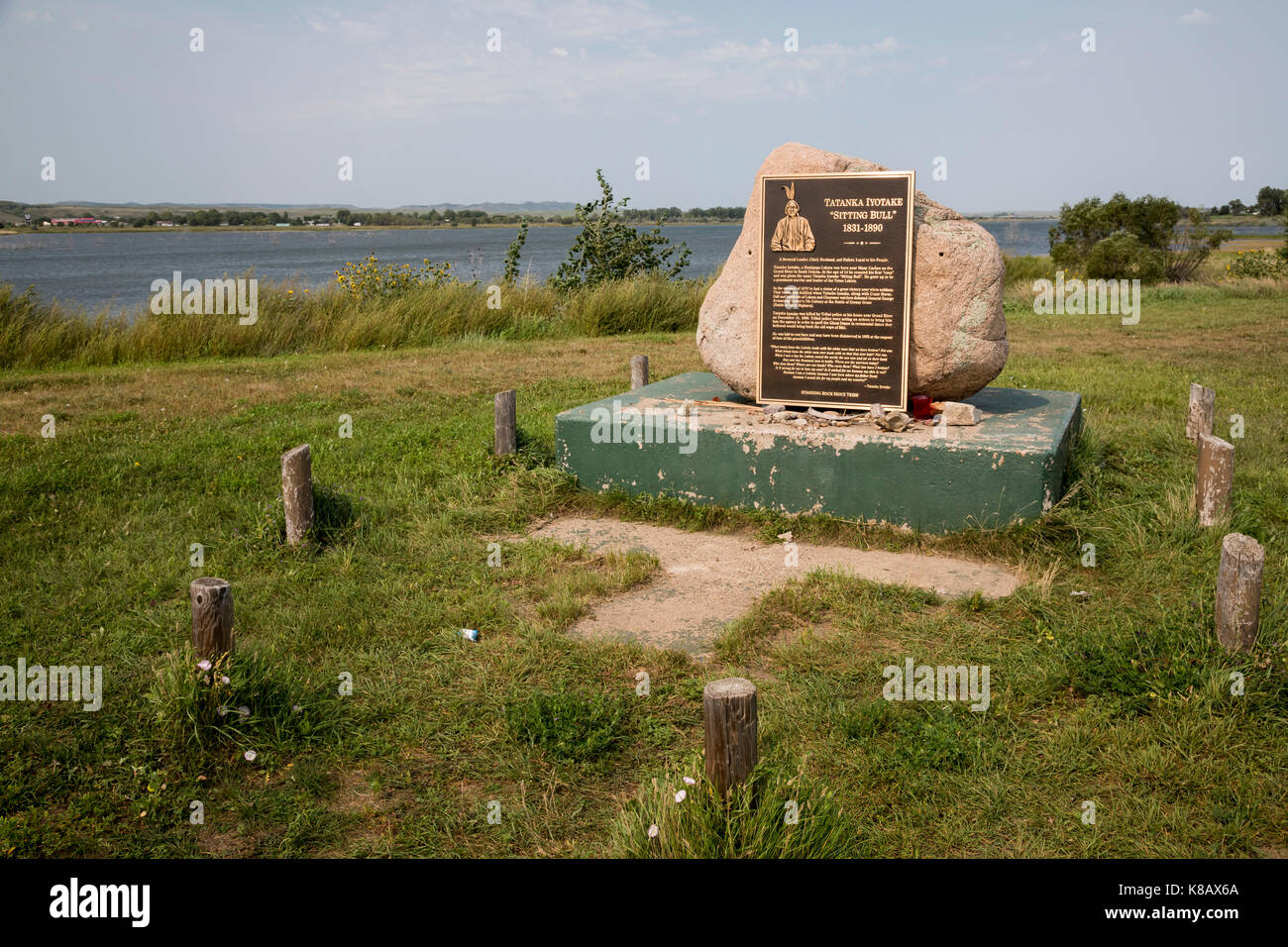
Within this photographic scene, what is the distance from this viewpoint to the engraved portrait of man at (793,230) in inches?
307

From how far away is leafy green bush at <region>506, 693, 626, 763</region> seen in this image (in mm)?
4293

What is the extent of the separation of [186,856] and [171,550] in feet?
11.1

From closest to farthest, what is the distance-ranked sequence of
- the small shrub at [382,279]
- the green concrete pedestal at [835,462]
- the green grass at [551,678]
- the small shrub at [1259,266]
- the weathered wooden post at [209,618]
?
the green grass at [551,678]
the weathered wooden post at [209,618]
the green concrete pedestal at [835,462]
the small shrub at [382,279]
the small shrub at [1259,266]

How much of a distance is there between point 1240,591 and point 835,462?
9.71 ft

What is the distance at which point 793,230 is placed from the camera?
7824mm

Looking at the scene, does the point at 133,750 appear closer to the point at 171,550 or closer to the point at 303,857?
the point at 303,857

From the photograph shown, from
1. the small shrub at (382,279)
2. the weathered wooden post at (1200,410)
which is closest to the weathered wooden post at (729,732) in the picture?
the weathered wooden post at (1200,410)

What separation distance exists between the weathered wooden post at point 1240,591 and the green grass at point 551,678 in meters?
0.10

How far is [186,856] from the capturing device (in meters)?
3.62

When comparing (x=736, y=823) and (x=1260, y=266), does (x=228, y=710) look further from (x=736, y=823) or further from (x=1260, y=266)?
(x=1260, y=266)

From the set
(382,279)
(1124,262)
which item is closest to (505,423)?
Answer: (382,279)

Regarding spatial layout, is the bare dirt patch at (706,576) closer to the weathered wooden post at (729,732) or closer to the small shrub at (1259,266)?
the weathered wooden post at (729,732)
